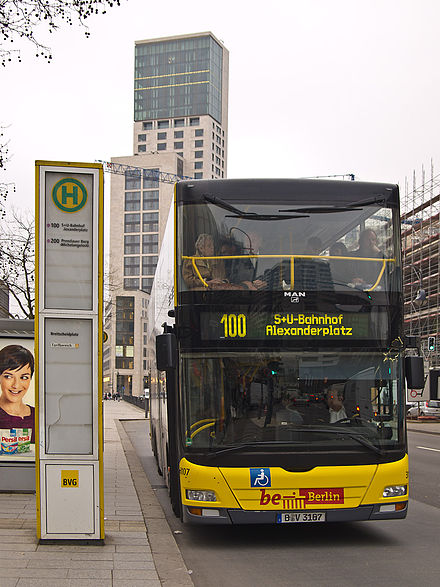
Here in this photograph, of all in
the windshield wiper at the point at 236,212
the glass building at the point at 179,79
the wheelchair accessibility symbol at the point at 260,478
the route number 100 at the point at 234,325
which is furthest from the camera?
the glass building at the point at 179,79

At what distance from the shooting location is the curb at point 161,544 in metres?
6.91

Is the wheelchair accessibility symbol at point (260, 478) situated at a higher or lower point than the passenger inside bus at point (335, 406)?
lower

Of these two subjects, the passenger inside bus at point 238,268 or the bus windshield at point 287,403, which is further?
the passenger inside bus at point 238,268

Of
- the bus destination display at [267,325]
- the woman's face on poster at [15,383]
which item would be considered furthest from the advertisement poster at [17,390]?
the bus destination display at [267,325]

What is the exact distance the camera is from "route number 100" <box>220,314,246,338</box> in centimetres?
898

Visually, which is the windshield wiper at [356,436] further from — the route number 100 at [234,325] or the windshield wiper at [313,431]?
the route number 100 at [234,325]

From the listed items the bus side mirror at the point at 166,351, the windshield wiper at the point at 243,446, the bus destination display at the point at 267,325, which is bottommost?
the windshield wiper at the point at 243,446

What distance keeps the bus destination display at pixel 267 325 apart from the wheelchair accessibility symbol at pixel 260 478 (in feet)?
4.70

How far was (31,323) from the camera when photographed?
11539mm

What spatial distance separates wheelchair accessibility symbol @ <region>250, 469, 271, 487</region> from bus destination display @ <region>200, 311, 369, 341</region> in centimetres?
143

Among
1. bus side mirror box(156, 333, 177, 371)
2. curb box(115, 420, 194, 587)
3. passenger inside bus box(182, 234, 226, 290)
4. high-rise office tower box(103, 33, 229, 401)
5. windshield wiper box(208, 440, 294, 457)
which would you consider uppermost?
high-rise office tower box(103, 33, 229, 401)

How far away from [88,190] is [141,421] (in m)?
38.4

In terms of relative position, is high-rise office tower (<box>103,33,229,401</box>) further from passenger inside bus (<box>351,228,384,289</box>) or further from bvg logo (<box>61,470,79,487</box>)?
bvg logo (<box>61,470,79,487</box>)

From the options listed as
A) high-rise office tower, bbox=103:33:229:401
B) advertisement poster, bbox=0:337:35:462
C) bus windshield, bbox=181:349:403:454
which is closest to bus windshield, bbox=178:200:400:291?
bus windshield, bbox=181:349:403:454
